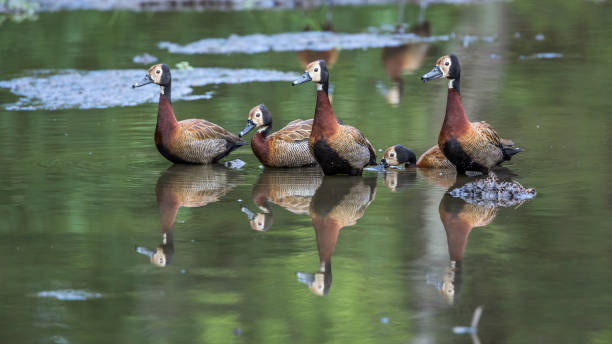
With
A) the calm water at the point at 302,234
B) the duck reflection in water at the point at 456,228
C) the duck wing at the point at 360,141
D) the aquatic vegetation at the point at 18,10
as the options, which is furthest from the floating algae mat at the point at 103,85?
the aquatic vegetation at the point at 18,10

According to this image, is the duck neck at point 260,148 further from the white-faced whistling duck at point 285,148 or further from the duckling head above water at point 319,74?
the duckling head above water at point 319,74

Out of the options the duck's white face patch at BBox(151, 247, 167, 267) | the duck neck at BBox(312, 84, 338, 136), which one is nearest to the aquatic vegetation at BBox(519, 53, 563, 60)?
the duck neck at BBox(312, 84, 338, 136)

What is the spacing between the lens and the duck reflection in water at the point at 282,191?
9336 mm

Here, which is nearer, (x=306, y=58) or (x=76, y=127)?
(x=76, y=127)

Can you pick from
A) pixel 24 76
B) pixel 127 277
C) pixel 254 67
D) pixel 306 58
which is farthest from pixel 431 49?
pixel 127 277

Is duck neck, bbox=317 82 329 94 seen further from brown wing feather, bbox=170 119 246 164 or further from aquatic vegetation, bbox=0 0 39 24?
aquatic vegetation, bbox=0 0 39 24

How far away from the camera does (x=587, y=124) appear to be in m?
13.4

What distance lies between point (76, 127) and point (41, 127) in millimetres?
473

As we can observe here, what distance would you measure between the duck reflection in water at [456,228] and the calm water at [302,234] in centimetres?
2

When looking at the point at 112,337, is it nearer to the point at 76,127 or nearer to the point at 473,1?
the point at 76,127

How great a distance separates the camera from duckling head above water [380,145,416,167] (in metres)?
11.4

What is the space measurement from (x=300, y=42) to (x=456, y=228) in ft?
47.6

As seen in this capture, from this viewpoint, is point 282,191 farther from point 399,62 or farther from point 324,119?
point 399,62

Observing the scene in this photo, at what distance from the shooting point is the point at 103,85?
1764 centimetres
